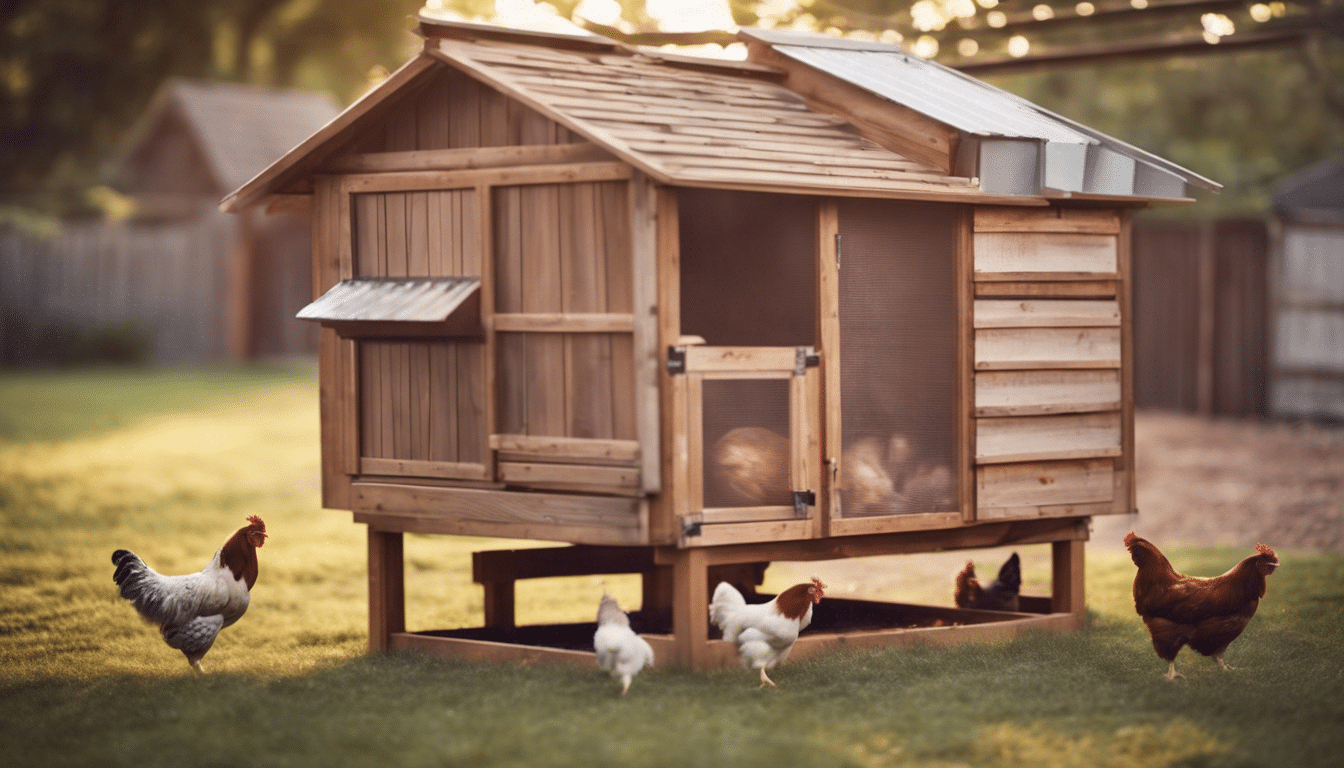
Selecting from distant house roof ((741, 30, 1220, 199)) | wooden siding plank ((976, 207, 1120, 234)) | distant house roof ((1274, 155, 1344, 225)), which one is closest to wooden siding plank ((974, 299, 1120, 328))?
wooden siding plank ((976, 207, 1120, 234))

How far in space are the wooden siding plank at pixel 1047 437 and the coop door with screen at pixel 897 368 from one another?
174 mm

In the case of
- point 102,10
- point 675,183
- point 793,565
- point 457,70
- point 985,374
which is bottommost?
point 793,565

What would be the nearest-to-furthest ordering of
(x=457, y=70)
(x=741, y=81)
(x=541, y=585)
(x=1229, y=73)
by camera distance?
(x=457, y=70) < (x=741, y=81) < (x=541, y=585) < (x=1229, y=73)

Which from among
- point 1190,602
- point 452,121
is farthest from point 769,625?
point 452,121

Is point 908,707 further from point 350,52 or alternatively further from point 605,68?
point 350,52

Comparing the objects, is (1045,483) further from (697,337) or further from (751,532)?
(697,337)

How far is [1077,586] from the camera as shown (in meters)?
8.79

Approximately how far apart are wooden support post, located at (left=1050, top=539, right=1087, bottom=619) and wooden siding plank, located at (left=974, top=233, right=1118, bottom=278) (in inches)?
62.5

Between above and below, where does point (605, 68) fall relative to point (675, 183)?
above

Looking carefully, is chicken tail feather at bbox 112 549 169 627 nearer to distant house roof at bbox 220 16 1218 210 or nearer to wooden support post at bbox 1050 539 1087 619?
distant house roof at bbox 220 16 1218 210

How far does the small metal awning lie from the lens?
751 cm

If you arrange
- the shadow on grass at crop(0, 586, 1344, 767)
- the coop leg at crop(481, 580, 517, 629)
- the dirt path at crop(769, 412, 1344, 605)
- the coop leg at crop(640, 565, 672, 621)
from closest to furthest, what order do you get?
the shadow on grass at crop(0, 586, 1344, 767)
the coop leg at crop(481, 580, 517, 629)
the coop leg at crop(640, 565, 672, 621)
the dirt path at crop(769, 412, 1344, 605)

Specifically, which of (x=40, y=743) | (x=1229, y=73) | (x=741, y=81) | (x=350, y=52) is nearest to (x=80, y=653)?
(x=40, y=743)

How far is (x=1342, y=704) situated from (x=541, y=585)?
5.81m
